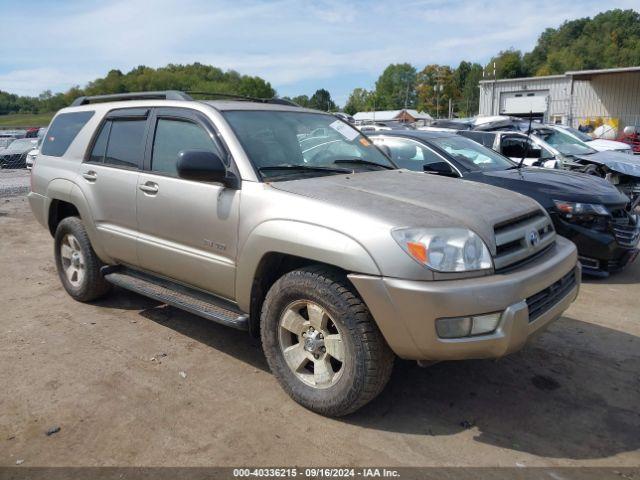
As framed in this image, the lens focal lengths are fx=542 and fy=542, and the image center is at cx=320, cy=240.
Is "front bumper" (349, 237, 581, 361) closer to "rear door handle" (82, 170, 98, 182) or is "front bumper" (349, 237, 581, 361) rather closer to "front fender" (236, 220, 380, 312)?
"front fender" (236, 220, 380, 312)

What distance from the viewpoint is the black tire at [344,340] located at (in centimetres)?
288

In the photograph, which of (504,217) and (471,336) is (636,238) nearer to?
(504,217)

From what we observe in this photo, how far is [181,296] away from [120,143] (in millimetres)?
1485

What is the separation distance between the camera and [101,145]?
15.4 feet

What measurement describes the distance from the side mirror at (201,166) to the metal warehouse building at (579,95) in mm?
34110

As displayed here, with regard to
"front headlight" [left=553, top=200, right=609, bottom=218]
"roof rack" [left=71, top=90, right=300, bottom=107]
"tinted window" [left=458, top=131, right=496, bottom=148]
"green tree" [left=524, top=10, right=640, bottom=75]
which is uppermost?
"green tree" [left=524, top=10, right=640, bottom=75]

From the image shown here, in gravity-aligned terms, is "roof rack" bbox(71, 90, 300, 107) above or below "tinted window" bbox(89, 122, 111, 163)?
above

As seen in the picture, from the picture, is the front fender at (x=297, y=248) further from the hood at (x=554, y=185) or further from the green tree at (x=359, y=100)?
the green tree at (x=359, y=100)

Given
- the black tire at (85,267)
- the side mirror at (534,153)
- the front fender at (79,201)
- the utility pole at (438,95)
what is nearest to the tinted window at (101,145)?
the front fender at (79,201)

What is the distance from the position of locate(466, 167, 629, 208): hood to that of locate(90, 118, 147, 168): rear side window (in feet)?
12.0

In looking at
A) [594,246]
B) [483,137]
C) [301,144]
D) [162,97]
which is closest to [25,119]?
[483,137]

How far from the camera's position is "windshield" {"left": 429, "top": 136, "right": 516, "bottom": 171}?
6.61 m

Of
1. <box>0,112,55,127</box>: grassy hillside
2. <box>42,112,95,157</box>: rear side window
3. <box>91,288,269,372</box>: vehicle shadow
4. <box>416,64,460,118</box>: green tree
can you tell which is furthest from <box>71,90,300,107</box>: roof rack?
<box>416,64,460,118</box>: green tree

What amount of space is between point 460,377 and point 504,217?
1.22 meters
